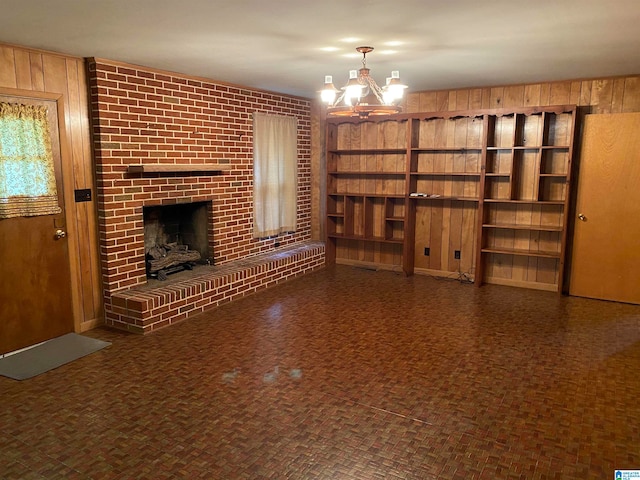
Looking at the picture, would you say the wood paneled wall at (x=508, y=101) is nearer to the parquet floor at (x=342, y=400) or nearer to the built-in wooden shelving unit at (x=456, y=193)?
the built-in wooden shelving unit at (x=456, y=193)

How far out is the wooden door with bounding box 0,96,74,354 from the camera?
356 centimetres

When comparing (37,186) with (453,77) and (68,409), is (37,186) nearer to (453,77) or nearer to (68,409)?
(68,409)

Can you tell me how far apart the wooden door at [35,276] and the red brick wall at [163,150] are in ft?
1.09

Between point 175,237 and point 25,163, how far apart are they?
75.5 inches

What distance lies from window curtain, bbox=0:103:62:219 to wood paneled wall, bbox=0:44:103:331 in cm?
14

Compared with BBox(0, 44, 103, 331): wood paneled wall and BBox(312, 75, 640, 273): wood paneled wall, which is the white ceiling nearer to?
BBox(0, 44, 103, 331): wood paneled wall

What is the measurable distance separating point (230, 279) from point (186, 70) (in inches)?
82.2

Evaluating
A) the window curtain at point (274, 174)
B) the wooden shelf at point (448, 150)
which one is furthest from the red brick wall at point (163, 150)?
the wooden shelf at point (448, 150)

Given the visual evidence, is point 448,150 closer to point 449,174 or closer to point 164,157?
point 449,174

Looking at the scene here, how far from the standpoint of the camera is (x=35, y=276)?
373 centimetres

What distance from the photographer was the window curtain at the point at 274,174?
18.8 feet

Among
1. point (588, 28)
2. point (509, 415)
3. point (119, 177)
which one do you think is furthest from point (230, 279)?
point (588, 28)

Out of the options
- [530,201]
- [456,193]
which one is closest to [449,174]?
[456,193]

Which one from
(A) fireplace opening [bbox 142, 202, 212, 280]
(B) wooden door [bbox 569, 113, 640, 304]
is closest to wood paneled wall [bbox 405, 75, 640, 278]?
(B) wooden door [bbox 569, 113, 640, 304]
